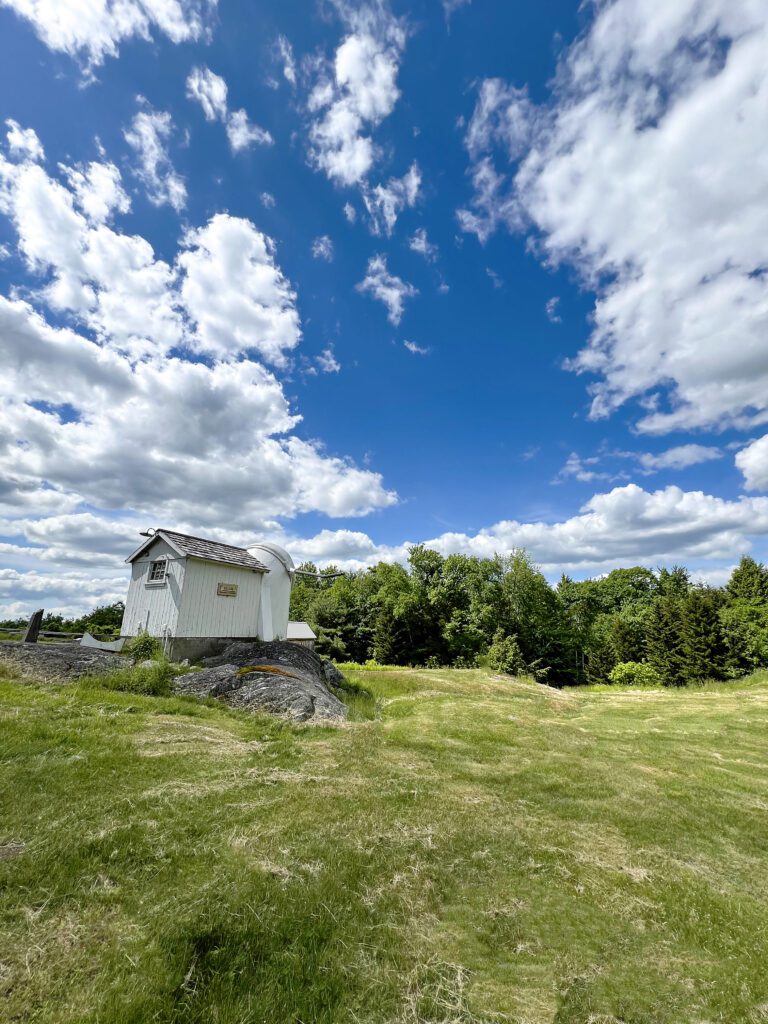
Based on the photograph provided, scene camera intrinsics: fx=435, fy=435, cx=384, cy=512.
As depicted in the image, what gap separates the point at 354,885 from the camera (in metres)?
4.01

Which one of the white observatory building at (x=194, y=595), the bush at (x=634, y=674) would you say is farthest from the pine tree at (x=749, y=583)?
the white observatory building at (x=194, y=595)

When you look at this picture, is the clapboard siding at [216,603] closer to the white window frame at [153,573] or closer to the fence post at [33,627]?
the white window frame at [153,573]

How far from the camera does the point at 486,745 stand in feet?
34.1

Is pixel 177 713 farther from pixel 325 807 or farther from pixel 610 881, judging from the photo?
pixel 610 881

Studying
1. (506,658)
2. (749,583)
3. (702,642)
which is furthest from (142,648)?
(749,583)

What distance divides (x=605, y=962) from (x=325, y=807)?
11.2 feet

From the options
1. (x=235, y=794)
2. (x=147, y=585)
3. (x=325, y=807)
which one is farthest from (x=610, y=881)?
(x=147, y=585)

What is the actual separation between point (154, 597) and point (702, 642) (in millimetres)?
50507

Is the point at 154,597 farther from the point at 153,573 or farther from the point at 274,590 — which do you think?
the point at 274,590

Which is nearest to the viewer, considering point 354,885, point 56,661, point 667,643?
point 354,885

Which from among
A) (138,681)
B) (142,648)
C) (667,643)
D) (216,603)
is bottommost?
(667,643)

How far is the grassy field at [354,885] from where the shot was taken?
2.81m

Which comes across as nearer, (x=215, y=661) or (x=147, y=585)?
(x=215, y=661)

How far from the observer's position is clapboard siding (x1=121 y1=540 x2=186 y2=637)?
684 inches
